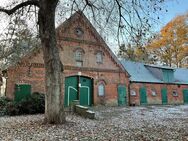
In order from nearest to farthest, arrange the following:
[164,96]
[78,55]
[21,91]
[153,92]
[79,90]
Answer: [21,91], [79,90], [78,55], [153,92], [164,96]

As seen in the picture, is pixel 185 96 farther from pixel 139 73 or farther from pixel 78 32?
pixel 78 32

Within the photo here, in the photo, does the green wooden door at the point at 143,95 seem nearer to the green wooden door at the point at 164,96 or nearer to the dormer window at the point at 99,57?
the green wooden door at the point at 164,96

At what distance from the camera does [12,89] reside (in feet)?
60.8

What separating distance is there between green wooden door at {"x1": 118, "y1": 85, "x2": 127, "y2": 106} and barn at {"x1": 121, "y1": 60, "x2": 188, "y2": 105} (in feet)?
2.87

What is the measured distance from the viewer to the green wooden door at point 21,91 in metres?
18.7

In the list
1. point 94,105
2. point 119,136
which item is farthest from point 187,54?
point 119,136

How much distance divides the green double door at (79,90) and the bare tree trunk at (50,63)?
10466mm

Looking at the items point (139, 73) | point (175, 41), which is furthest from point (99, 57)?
point (175, 41)

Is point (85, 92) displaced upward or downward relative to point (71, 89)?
downward

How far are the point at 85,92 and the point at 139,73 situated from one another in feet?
28.7

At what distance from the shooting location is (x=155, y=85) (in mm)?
27766

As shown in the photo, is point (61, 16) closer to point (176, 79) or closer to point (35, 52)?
point (35, 52)

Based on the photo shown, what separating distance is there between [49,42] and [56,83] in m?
1.89

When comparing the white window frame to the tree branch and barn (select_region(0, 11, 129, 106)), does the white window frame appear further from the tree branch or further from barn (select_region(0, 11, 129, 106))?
the tree branch
